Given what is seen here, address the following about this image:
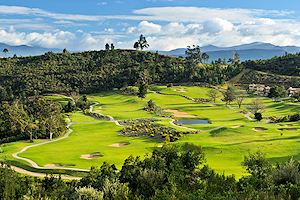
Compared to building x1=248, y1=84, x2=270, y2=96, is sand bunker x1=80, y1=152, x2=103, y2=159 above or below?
below

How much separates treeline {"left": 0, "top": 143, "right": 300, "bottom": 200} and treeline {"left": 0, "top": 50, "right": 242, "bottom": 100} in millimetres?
99336

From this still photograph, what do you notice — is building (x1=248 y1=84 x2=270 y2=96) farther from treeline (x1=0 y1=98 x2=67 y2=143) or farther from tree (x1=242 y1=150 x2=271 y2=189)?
tree (x1=242 y1=150 x2=271 y2=189)

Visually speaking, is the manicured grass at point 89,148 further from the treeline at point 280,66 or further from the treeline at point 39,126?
the treeline at point 280,66

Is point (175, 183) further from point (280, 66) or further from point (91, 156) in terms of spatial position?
point (280, 66)

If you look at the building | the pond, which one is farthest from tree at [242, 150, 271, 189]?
the building

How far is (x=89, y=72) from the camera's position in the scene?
134625 millimetres

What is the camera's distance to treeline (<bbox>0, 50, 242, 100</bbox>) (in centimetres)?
11612

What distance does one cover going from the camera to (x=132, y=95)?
10619 centimetres

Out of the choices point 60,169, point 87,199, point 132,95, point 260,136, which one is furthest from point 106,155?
point 132,95

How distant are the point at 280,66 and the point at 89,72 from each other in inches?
4666

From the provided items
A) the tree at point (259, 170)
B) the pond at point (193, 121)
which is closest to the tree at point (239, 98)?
the pond at point (193, 121)

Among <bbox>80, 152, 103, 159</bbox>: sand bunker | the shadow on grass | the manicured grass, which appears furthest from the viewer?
<bbox>80, 152, 103, 159</bbox>: sand bunker

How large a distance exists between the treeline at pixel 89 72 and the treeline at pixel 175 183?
99.3 meters

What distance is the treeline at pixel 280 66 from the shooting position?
4973 inches
